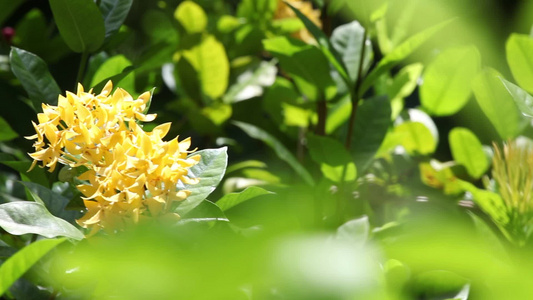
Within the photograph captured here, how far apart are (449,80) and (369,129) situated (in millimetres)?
269

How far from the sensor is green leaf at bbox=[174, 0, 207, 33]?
4.39ft

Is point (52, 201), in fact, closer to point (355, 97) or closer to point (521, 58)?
point (355, 97)

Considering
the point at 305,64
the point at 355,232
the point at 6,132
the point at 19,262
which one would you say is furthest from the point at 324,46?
the point at 19,262

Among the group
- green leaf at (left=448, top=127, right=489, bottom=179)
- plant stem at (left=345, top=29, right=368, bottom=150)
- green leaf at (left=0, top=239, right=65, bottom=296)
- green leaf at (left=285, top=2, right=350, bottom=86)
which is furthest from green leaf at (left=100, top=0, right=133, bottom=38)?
green leaf at (left=448, top=127, right=489, bottom=179)

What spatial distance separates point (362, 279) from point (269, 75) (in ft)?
4.06

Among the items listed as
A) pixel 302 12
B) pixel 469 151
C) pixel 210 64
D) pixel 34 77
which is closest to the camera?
pixel 34 77

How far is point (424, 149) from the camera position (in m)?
1.21

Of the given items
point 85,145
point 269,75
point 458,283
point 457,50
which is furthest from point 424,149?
point 85,145

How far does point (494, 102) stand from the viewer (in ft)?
2.85

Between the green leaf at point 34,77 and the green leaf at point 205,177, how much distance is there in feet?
0.79

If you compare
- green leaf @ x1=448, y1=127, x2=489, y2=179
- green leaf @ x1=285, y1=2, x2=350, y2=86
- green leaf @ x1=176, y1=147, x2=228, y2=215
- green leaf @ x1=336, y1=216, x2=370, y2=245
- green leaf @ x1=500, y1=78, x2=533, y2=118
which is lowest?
green leaf @ x1=448, y1=127, x2=489, y2=179

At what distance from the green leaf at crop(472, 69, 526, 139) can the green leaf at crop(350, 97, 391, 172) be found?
0.53 ft

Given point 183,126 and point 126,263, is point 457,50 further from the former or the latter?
point 126,263

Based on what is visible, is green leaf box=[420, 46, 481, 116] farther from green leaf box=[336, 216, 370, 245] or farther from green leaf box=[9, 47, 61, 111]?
green leaf box=[9, 47, 61, 111]
